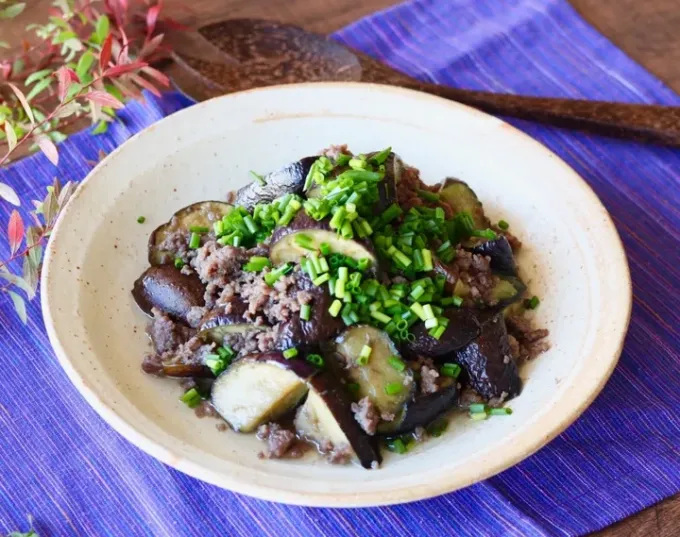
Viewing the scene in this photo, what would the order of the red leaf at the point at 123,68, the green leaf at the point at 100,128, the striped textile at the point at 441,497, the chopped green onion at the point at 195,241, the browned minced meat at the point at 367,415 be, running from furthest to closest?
the green leaf at the point at 100,128
the red leaf at the point at 123,68
the chopped green onion at the point at 195,241
the striped textile at the point at 441,497
the browned minced meat at the point at 367,415

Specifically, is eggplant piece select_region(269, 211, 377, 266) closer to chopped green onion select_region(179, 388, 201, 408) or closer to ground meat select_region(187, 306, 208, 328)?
ground meat select_region(187, 306, 208, 328)

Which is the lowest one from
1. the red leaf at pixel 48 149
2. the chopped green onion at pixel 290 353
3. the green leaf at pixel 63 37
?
the chopped green onion at pixel 290 353

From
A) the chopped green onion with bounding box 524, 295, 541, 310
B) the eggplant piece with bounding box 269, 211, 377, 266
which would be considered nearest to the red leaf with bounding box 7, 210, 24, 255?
the eggplant piece with bounding box 269, 211, 377, 266

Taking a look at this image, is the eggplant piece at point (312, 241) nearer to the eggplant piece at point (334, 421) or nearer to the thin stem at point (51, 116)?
the eggplant piece at point (334, 421)

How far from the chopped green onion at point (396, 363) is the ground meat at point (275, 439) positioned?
1.27 feet

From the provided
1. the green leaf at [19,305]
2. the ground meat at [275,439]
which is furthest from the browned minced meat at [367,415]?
the green leaf at [19,305]

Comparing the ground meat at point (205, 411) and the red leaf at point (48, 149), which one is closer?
the ground meat at point (205, 411)

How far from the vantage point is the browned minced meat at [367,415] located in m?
2.18

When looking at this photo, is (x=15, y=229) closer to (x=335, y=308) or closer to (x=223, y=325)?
(x=223, y=325)

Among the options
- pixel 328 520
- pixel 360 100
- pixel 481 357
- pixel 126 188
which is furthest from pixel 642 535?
pixel 126 188

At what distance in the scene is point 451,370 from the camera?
235cm

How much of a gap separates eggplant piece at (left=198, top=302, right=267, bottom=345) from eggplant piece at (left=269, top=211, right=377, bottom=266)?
Answer: 0.79 feet

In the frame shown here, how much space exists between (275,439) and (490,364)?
0.73 metres

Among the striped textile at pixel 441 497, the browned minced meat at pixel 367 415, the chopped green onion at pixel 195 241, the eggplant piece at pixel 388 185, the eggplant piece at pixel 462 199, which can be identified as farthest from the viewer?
the eggplant piece at pixel 462 199
